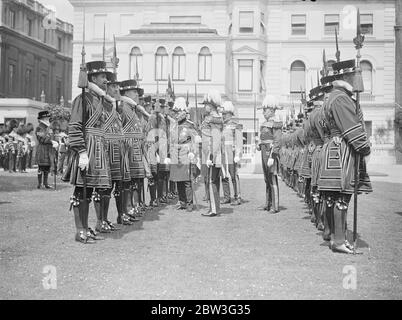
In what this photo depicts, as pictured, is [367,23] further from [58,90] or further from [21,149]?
[58,90]

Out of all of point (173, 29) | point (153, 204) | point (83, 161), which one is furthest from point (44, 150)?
point (173, 29)

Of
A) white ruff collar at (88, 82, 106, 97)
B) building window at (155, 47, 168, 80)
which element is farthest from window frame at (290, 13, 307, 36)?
white ruff collar at (88, 82, 106, 97)

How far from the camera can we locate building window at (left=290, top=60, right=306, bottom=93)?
4369 centimetres

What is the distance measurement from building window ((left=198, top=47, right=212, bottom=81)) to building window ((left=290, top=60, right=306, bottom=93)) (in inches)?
269

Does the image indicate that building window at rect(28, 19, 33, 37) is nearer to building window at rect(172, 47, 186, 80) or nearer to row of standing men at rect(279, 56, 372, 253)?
building window at rect(172, 47, 186, 80)

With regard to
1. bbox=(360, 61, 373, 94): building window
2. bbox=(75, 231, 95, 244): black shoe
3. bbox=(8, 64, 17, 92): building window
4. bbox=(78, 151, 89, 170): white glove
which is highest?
bbox=(8, 64, 17, 92): building window

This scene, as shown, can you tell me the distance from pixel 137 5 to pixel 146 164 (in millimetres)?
35079

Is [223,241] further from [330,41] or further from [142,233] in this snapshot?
[330,41]

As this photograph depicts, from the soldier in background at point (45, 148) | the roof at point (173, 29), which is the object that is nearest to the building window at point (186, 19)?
the roof at point (173, 29)

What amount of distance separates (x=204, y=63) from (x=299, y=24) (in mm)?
7942

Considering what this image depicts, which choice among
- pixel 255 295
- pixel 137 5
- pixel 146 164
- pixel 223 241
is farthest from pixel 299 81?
pixel 255 295

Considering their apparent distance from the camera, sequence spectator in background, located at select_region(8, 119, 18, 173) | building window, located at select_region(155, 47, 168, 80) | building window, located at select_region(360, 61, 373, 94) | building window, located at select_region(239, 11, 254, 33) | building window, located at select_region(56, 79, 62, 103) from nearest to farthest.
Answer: spectator in background, located at select_region(8, 119, 18, 173), building window, located at select_region(155, 47, 168, 80), building window, located at select_region(360, 61, 373, 94), building window, located at select_region(239, 11, 254, 33), building window, located at select_region(56, 79, 62, 103)

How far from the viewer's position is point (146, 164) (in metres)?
10.9
